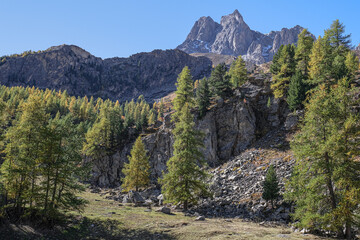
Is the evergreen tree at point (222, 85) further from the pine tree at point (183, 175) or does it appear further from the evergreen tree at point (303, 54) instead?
the pine tree at point (183, 175)

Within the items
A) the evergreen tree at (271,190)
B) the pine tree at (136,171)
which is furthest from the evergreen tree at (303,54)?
the pine tree at (136,171)

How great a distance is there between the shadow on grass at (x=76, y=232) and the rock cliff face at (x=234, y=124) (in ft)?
90.3

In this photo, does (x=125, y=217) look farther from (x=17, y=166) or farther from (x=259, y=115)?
(x=259, y=115)

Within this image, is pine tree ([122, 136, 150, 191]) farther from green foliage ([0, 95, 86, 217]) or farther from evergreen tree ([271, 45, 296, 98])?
evergreen tree ([271, 45, 296, 98])

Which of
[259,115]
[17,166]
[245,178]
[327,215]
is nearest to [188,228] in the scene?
[327,215]

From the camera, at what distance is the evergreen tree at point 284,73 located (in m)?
43.6

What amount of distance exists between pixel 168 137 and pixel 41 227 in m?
36.3

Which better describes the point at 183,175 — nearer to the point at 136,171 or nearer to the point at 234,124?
the point at 136,171

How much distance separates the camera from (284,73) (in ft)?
149

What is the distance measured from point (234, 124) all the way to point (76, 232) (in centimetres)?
3567

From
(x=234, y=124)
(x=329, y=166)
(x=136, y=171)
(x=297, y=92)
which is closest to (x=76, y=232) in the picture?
(x=329, y=166)

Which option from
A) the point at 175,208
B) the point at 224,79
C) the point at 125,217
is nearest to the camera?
the point at 125,217

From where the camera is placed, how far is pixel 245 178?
31.3 metres

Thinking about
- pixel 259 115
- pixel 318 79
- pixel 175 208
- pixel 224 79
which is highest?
pixel 224 79
